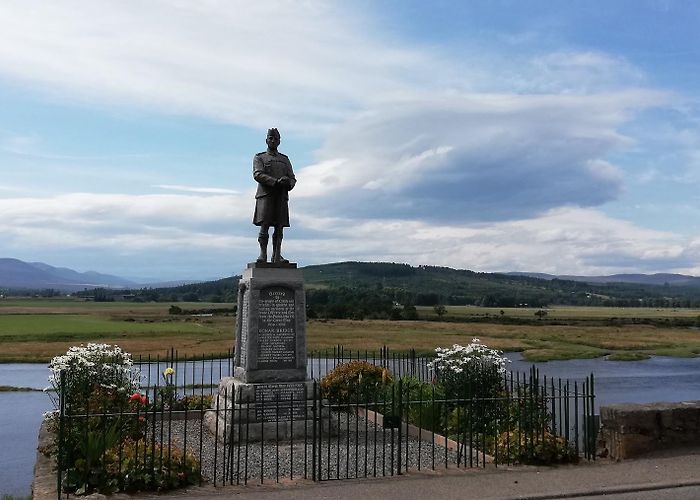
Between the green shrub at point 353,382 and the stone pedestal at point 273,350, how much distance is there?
10.8 ft

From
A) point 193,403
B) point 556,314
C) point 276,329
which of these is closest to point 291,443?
point 276,329

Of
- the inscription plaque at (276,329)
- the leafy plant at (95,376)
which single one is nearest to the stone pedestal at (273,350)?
the inscription plaque at (276,329)

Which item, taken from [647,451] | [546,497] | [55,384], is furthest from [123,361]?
[647,451]

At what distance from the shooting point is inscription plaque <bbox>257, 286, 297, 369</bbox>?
543 inches

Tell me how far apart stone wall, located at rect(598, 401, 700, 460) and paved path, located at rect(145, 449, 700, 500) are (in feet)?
1.53

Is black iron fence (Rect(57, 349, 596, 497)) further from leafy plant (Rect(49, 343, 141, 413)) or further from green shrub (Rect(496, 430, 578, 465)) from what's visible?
leafy plant (Rect(49, 343, 141, 413))

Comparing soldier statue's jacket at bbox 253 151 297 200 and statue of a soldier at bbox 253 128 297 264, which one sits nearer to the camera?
soldier statue's jacket at bbox 253 151 297 200

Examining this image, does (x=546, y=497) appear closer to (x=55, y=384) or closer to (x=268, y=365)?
(x=268, y=365)

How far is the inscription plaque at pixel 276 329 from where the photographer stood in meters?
13.8

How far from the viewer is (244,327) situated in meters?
14.1

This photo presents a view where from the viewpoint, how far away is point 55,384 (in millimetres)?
14195

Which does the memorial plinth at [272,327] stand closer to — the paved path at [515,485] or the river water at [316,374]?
the river water at [316,374]

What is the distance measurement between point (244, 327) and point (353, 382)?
443cm

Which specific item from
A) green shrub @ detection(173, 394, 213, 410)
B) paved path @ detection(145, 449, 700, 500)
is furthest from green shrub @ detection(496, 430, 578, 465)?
green shrub @ detection(173, 394, 213, 410)
